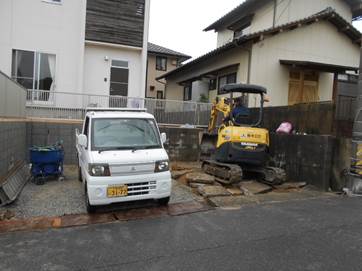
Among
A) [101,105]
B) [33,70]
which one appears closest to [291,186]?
[101,105]

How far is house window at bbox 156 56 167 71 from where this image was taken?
30.7 m

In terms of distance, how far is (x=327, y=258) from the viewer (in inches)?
162

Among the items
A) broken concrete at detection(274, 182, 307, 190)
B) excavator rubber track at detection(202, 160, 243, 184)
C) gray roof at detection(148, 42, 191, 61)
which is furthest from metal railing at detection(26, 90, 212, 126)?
gray roof at detection(148, 42, 191, 61)

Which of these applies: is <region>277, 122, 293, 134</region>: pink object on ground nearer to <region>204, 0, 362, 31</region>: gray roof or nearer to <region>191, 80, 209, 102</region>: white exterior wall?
<region>204, 0, 362, 31</region>: gray roof

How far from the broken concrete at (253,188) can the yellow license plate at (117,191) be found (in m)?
3.36

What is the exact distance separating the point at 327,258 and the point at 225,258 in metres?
1.34

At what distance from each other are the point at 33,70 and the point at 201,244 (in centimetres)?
1060

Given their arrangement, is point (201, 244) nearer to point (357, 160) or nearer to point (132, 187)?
point (132, 187)

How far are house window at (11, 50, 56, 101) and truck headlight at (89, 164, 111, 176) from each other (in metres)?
7.48

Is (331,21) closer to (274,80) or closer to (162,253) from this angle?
(274,80)

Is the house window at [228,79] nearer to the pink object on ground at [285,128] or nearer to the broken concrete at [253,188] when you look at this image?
the pink object on ground at [285,128]

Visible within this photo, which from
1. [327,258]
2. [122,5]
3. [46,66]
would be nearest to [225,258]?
[327,258]

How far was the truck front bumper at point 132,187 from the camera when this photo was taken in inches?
222

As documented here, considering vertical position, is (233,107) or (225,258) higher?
(233,107)
